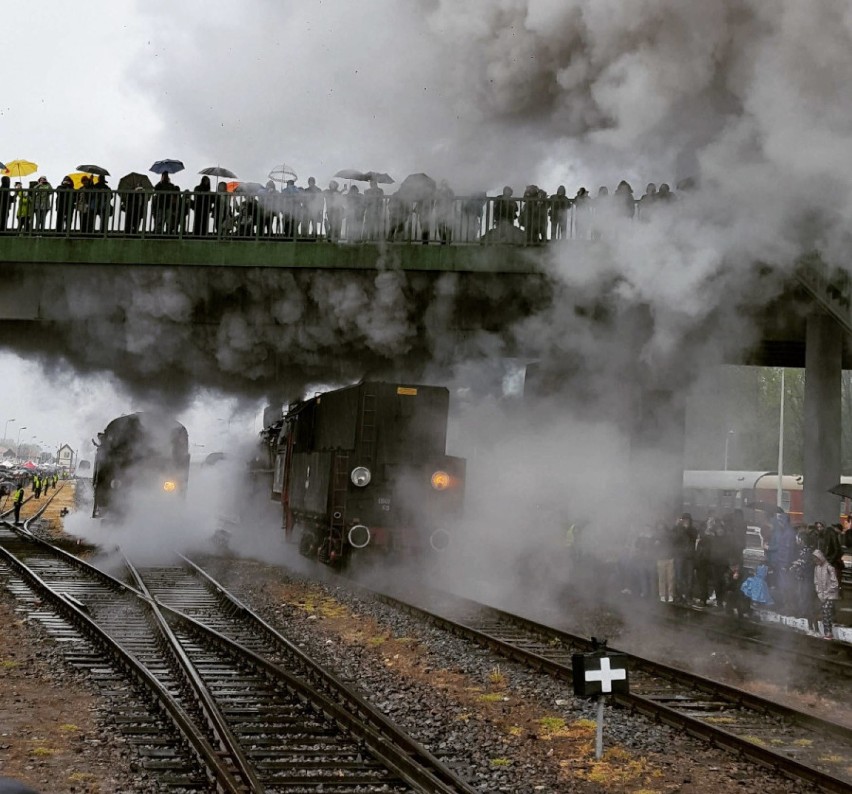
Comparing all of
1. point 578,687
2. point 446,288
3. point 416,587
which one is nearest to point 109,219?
point 446,288

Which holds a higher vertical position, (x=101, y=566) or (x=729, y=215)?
(x=729, y=215)

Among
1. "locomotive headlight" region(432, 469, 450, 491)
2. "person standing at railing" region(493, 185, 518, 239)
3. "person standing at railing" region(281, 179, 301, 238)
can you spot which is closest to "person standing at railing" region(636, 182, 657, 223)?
"person standing at railing" region(493, 185, 518, 239)

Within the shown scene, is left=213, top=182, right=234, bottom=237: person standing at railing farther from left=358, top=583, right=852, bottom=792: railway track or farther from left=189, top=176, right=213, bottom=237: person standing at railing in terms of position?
left=358, top=583, right=852, bottom=792: railway track

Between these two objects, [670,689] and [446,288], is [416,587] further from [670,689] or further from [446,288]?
[670,689]

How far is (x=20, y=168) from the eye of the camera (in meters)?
16.3

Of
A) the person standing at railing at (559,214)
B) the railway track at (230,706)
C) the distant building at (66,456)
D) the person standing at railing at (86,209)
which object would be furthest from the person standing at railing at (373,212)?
the distant building at (66,456)

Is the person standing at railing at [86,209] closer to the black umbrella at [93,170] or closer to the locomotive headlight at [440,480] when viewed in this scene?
the black umbrella at [93,170]

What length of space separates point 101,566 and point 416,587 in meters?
6.14

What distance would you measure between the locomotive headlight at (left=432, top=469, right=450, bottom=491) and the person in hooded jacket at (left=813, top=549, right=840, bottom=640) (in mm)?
5012

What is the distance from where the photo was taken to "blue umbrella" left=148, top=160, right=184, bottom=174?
52.5ft

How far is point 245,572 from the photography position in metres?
15.7

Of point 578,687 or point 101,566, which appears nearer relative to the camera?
point 578,687

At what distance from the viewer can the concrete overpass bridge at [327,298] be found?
1301 cm

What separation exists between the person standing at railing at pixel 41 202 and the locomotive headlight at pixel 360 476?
6.27m
